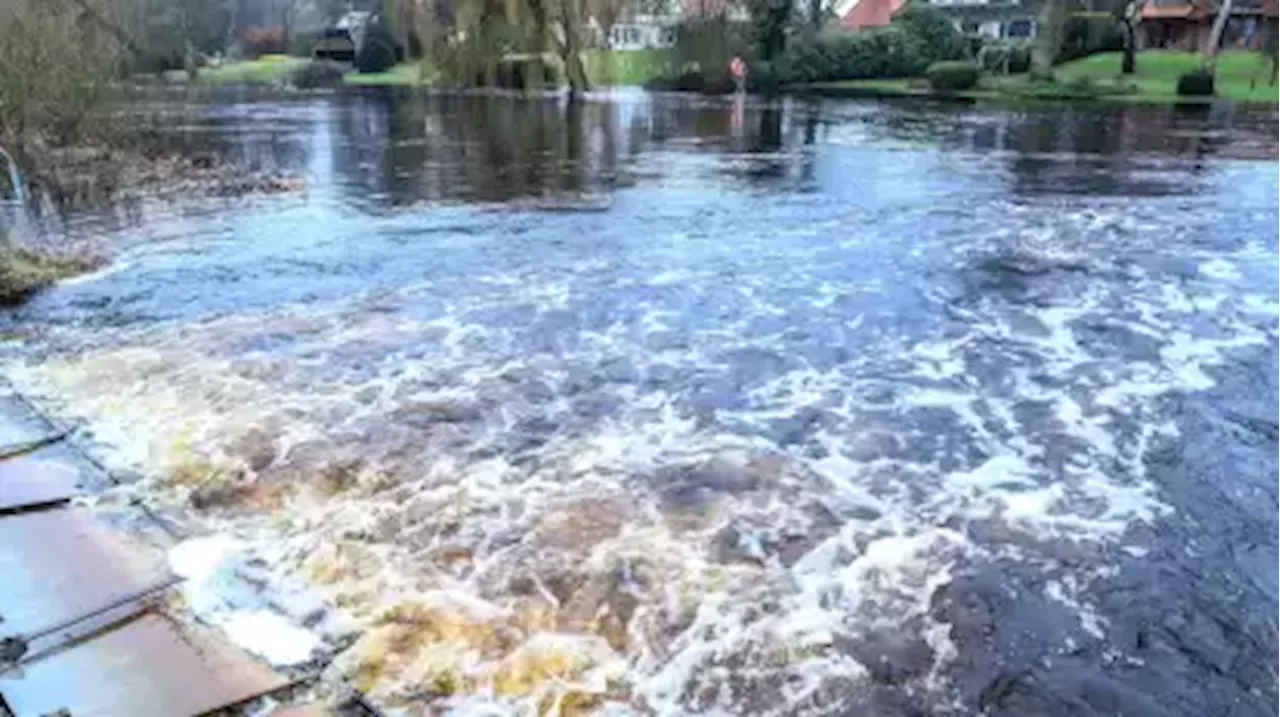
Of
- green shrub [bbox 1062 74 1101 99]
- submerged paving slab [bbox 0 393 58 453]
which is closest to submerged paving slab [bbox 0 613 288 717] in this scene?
submerged paving slab [bbox 0 393 58 453]

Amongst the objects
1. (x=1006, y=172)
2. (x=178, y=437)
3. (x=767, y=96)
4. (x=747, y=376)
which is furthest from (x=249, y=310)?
(x=767, y=96)

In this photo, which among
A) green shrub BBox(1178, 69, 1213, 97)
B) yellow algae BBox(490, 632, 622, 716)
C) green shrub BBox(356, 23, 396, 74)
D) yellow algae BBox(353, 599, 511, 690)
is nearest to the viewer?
yellow algae BBox(490, 632, 622, 716)

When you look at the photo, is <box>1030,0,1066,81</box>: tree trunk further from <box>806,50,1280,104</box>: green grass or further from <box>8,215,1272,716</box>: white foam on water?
<box>8,215,1272,716</box>: white foam on water

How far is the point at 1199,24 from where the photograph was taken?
169 feet

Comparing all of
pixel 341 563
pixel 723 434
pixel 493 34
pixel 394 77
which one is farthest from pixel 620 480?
pixel 394 77

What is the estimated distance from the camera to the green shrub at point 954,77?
143 ft

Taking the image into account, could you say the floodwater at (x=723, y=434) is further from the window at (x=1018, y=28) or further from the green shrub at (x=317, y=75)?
the window at (x=1018, y=28)

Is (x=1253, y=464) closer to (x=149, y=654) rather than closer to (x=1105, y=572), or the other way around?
(x=1105, y=572)

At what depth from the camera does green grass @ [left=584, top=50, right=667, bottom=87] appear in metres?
46.7

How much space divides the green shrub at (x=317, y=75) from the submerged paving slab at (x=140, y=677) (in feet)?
179

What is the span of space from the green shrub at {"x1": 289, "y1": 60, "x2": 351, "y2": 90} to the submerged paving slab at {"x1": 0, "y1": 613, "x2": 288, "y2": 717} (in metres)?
54.5

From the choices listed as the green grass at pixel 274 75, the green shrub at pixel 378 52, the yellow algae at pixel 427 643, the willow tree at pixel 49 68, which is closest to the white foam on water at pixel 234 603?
the yellow algae at pixel 427 643

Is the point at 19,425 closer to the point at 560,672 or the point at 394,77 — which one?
the point at 560,672

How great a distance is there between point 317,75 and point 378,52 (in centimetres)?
489
